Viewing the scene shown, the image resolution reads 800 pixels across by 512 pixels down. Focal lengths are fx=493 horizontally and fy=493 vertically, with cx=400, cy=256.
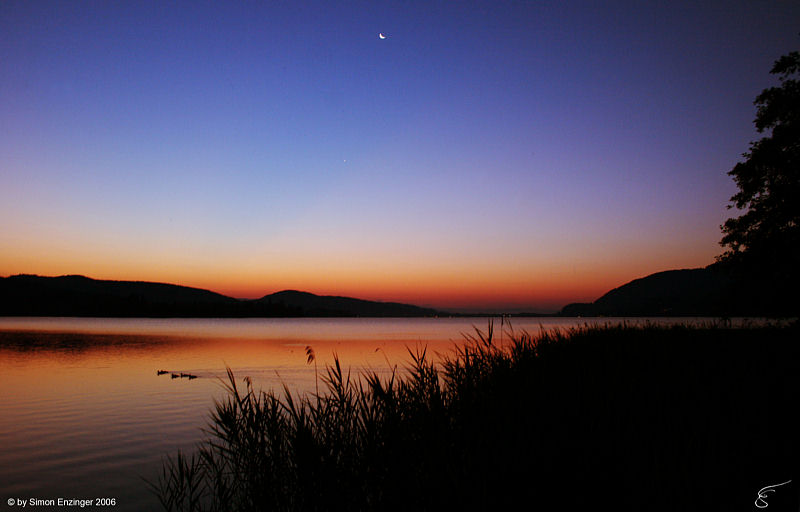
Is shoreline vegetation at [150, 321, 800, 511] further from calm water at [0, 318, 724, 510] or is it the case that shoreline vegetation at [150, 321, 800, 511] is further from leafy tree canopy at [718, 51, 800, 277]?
leafy tree canopy at [718, 51, 800, 277]

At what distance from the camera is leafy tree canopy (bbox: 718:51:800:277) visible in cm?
2611

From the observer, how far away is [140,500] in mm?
13367

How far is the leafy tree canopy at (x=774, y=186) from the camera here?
2611 cm

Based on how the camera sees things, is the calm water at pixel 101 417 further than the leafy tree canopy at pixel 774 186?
No

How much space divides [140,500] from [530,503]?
11.5m

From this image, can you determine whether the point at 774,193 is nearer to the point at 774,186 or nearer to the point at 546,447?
the point at 774,186

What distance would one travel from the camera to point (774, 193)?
26938 mm
